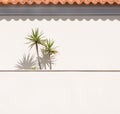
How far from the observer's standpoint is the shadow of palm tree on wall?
1509cm

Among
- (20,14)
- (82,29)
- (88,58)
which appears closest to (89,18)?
(82,29)

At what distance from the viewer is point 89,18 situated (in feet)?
49.5

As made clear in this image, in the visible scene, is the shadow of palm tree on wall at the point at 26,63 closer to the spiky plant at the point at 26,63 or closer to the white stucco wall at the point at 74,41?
the spiky plant at the point at 26,63

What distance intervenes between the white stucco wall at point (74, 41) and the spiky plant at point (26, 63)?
169 mm

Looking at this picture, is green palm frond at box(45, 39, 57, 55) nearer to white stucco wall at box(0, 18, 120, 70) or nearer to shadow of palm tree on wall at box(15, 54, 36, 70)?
white stucco wall at box(0, 18, 120, 70)

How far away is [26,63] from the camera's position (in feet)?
49.6

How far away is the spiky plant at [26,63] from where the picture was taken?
49.5 feet

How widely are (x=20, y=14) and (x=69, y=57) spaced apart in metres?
2.51

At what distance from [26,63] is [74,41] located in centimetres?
204
